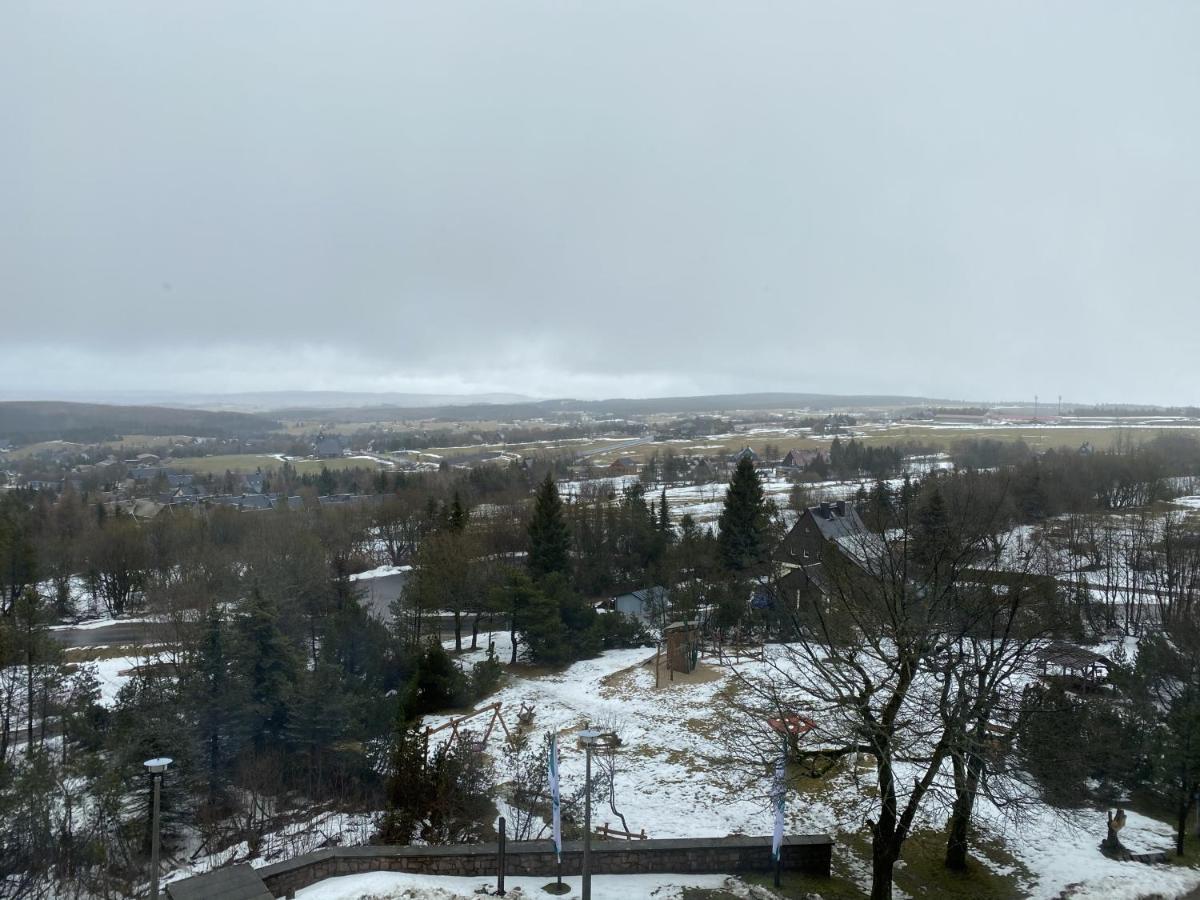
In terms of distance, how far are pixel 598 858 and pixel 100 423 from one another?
6007 inches

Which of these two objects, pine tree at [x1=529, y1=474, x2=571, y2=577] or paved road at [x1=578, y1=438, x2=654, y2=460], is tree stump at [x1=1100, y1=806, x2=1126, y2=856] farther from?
paved road at [x1=578, y1=438, x2=654, y2=460]

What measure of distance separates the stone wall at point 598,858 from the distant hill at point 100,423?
109928 millimetres

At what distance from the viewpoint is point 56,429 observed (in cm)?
11331

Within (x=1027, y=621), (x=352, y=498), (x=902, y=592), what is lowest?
(x=352, y=498)

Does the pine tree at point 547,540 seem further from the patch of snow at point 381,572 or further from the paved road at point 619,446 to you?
the paved road at point 619,446

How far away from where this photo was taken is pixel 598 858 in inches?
440

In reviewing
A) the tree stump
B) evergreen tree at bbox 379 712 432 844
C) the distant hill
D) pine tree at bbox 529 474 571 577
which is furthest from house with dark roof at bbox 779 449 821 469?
the distant hill

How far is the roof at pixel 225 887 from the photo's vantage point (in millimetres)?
9438

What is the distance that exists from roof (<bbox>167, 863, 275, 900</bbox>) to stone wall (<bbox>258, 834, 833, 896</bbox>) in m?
0.85

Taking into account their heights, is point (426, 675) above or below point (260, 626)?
below

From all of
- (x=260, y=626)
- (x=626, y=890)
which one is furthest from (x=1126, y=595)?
(x=260, y=626)

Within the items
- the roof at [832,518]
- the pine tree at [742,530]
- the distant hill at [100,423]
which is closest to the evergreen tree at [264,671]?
the pine tree at [742,530]

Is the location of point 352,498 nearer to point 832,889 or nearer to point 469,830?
point 469,830

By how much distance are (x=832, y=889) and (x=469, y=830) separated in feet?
20.0
